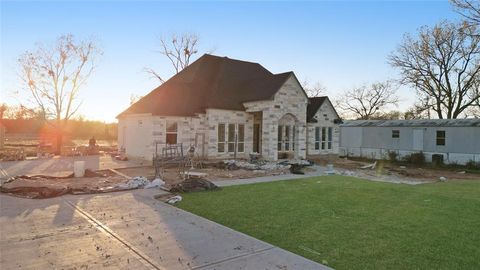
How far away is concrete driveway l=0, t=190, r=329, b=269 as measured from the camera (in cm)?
473

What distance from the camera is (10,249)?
5234 millimetres

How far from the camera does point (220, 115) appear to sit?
1992 centimetres

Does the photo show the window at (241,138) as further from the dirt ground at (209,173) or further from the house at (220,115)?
the dirt ground at (209,173)

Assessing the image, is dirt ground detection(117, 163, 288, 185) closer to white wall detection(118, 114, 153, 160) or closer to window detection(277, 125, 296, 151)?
white wall detection(118, 114, 153, 160)

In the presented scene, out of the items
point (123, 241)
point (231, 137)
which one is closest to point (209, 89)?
point (231, 137)

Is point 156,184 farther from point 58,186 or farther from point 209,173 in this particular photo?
point 209,173

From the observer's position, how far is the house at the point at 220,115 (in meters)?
18.8

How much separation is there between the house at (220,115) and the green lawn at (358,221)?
848cm

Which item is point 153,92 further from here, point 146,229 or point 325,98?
point 146,229

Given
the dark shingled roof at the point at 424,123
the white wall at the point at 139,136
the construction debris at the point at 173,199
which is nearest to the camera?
the construction debris at the point at 173,199

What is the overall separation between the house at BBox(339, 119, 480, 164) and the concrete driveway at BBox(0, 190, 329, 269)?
2364cm

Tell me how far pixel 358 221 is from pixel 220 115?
45.4ft

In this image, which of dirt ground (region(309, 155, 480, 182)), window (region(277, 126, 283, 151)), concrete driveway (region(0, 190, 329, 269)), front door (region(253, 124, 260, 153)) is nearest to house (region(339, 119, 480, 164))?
dirt ground (region(309, 155, 480, 182))

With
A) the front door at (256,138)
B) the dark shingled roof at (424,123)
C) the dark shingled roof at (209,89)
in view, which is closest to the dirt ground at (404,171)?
the dark shingled roof at (424,123)
